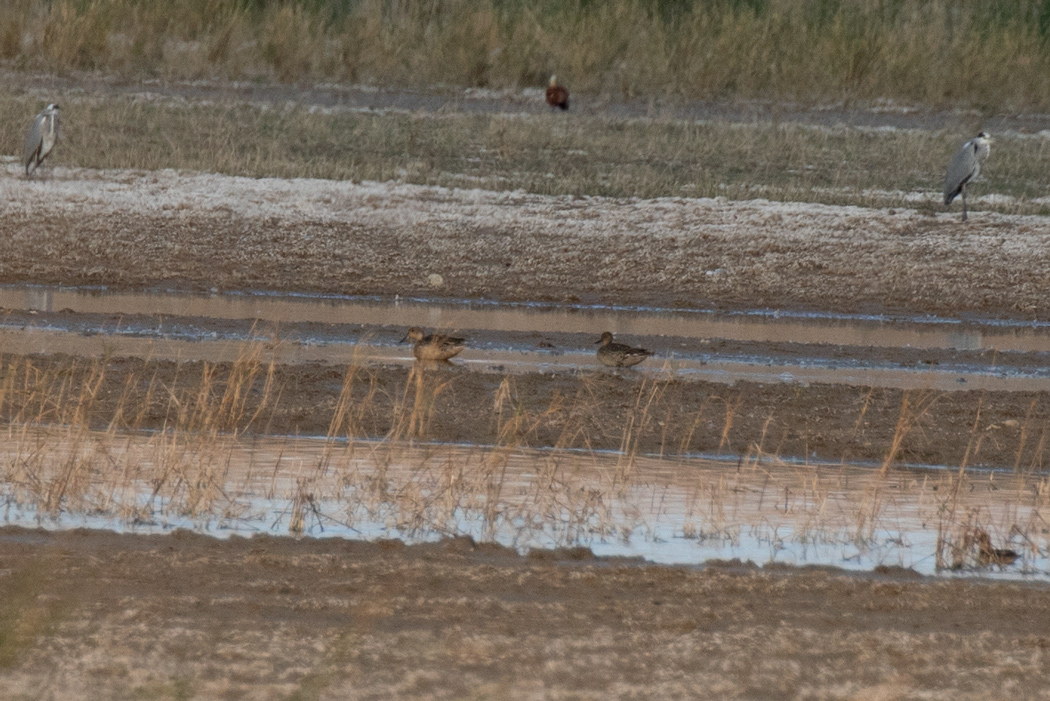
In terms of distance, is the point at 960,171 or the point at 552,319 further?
the point at 960,171

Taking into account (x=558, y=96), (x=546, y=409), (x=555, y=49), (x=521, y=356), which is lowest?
(x=521, y=356)

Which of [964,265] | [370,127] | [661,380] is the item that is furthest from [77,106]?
[661,380]

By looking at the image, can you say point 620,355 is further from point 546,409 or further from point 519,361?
point 546,409

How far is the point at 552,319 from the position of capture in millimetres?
12797

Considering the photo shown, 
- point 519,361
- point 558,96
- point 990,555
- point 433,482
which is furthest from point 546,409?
point 558,96

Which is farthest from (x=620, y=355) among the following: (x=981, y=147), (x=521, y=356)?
(x=981, y=147)

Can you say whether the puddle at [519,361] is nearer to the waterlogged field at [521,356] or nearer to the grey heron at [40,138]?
the waterlogged field at [521,356]

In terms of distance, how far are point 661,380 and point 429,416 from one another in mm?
1966

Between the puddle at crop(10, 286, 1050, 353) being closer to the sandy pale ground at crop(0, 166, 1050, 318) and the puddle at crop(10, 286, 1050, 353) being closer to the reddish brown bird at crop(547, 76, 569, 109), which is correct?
the sandy pale ground at crop(0, 166, 1050, 318)

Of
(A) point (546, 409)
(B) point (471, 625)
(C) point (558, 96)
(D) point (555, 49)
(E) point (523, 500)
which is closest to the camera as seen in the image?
(B) point (471, 625)

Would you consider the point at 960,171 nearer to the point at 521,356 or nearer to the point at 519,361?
the point at 521,356

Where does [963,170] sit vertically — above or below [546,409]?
above

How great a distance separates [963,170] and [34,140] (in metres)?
9.20

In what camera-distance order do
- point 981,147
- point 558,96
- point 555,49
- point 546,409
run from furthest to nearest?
point 555,49
point 558,96
point 981,147
point 546,409
